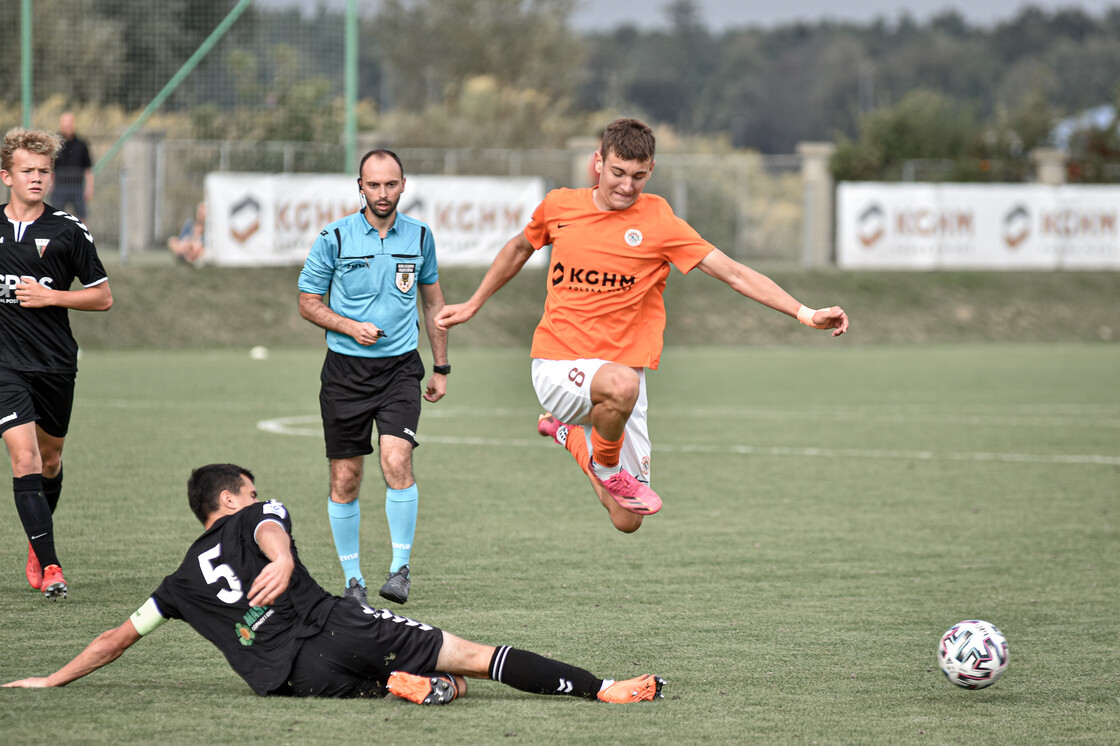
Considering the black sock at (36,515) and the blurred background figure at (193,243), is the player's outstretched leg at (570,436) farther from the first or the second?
the blurred background figure at (193,243)

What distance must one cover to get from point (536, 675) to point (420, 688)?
0.44 m

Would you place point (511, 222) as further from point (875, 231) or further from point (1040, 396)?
point (1040, 396)

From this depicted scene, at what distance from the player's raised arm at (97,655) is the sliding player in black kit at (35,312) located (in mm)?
1744

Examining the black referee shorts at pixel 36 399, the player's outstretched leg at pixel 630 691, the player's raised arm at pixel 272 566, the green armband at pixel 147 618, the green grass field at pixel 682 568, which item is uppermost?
the black referee shorts at pixel 36 399

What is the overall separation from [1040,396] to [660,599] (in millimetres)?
12664

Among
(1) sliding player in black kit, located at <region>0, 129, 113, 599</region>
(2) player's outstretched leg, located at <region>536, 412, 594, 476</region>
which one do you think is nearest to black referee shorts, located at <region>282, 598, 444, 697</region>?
(2) player's outstretched leg, located at <region>536, 412, 594, 476</region>

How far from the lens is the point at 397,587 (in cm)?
671

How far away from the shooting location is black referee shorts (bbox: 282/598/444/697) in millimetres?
5219

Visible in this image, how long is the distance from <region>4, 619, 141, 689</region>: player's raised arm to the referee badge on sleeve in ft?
8.16

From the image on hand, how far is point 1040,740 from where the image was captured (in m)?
4.96

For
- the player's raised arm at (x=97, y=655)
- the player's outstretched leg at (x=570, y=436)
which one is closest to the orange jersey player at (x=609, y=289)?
the player's outstretched leg at (x=570, y=436)

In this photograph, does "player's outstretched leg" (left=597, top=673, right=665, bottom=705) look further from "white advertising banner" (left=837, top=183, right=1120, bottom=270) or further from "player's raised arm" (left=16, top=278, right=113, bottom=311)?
"white advertising banner" (left=837, top=183, right=1120, bottom=270)

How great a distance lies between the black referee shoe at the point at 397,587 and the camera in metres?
6.63

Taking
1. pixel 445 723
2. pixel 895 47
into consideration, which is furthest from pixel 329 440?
pixel 895 47
